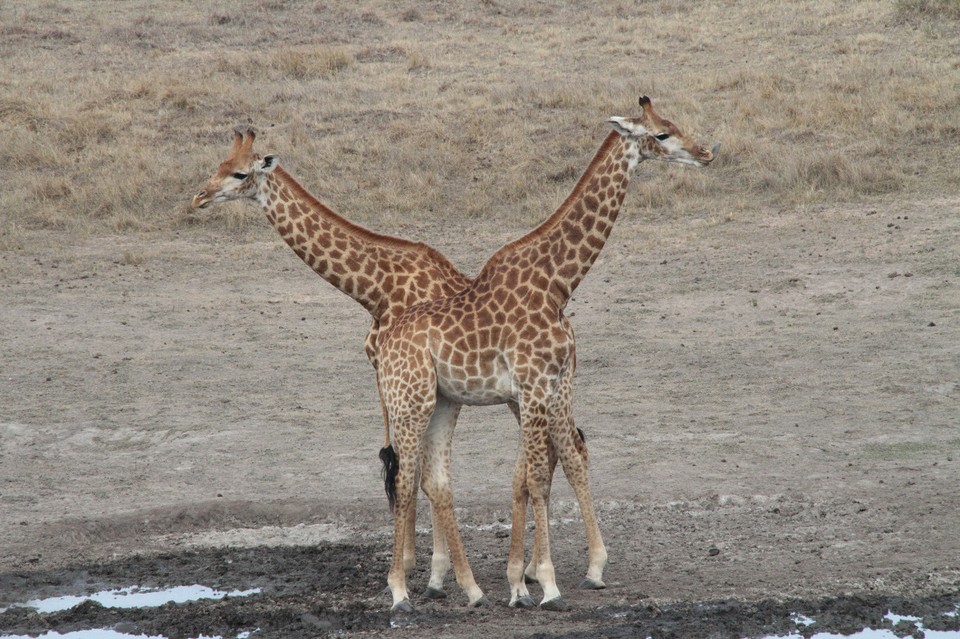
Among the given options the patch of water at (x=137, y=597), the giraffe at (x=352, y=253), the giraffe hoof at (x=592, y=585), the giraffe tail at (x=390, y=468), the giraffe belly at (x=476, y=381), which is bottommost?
the patch of water at (x=137, y=597)

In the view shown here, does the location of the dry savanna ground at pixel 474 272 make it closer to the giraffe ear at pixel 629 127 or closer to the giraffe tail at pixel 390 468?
the giraffe tail at pixel 390 468

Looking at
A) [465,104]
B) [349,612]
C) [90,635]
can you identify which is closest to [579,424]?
[349,612]

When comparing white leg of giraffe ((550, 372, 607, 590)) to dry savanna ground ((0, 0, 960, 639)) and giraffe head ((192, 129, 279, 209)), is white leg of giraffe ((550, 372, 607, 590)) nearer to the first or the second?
dry savanna ground ((0, 0, 960, 639))

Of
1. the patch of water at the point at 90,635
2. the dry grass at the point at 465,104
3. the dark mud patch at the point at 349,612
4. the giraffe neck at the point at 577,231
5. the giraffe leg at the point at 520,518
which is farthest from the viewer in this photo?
the dry grass at the point at 465,104

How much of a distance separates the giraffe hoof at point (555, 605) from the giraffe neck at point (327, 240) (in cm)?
186

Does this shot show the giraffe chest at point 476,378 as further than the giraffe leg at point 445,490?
No

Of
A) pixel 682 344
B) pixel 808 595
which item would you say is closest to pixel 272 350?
pixel 682 344

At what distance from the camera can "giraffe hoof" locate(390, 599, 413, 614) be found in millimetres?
6664

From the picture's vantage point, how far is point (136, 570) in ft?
24.7

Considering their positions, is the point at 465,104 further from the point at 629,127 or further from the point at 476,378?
the point at 476,378

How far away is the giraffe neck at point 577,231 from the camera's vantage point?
683cm

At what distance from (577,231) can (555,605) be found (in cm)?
201

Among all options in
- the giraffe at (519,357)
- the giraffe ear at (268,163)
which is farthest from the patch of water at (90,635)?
the giraffe ear at (268,163)

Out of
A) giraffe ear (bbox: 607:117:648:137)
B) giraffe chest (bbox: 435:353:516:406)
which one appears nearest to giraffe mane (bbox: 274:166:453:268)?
giraffe chest (bbox: 435:353:516:406)
